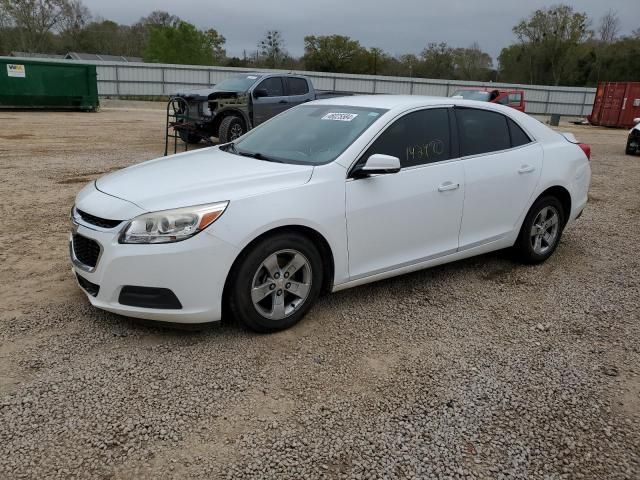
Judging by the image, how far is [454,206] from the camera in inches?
164

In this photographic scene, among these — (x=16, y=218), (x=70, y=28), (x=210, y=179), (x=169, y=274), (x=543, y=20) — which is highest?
(x=543, y=20)

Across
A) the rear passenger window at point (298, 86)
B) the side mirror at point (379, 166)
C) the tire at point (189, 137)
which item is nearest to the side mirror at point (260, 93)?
the rear passenger window at point (298, 86)

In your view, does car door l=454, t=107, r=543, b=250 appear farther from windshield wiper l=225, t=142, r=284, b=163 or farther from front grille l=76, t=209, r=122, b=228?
front grille l=76, t=209, r=122, b=228

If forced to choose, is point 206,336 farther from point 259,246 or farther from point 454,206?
point 454,206

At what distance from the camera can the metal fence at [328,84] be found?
31781 millimetres

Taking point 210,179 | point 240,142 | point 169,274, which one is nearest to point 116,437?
point 169,274

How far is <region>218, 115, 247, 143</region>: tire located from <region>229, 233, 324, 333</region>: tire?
8472 mm

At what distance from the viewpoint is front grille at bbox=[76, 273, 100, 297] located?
10.9 ft

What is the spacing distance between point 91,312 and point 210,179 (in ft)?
4.33

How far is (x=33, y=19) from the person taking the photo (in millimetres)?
49094

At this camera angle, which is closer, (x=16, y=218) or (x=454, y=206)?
(x=454, y=206)

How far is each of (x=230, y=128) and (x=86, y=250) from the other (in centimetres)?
878

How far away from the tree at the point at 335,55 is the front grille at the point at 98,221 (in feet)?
187

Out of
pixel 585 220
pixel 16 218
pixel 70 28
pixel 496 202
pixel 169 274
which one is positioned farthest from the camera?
pixel 70 28
